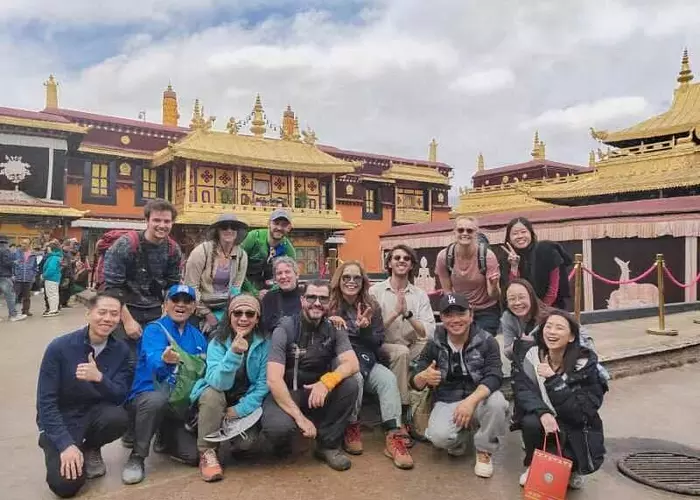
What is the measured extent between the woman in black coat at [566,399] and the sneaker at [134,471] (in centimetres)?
232

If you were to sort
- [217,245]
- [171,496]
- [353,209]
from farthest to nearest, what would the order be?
[353,209], [217,245], [171,496]

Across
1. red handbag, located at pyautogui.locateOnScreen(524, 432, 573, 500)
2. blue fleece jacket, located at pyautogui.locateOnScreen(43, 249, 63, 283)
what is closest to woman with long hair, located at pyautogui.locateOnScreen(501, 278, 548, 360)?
red handbag, located at pyautogui.locateOnScreen(524, 432, 573, 500)

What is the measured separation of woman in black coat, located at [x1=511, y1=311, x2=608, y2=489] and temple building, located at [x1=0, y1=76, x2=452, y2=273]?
59.6ft

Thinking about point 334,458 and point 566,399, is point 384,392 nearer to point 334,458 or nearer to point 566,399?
point 334,458

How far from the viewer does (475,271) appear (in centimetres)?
448

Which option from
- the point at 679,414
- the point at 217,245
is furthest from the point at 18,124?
the point at 679,414

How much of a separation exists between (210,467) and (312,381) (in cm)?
84

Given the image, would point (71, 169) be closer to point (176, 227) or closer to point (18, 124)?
point (18, 124)

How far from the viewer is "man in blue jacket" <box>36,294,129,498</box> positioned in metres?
2.90

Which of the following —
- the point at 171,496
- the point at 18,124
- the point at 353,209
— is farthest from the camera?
the point at 353,209

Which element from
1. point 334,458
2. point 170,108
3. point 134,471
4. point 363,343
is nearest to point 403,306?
point 363,343

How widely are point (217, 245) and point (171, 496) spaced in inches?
79.0

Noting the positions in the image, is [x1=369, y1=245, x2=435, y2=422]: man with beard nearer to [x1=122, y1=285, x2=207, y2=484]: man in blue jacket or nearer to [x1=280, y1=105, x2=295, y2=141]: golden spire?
[x1=122, y1=285, x2=207, y2=484]: man in blue jacket

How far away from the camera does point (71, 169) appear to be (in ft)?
68.6
